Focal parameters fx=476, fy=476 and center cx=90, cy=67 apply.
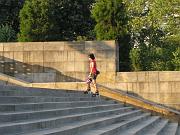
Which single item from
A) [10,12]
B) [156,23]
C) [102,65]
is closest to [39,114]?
[102,65]

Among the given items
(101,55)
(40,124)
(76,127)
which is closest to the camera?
(40,124)

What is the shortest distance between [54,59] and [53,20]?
18.4 ft

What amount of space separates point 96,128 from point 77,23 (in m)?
21.2

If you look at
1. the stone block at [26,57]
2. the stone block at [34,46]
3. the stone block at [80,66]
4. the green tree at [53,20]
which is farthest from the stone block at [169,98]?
the green tree at [53,20]

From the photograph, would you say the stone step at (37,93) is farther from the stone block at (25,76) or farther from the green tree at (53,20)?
the green tree at (53,20)

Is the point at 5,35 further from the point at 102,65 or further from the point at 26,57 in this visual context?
the point at 102,65

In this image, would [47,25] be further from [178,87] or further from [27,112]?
[27,112]

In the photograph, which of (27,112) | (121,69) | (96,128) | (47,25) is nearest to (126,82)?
(121,69)

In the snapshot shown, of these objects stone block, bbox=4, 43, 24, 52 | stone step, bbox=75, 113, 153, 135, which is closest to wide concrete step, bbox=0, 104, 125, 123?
stone step, bbox=75, 113, 153, 135

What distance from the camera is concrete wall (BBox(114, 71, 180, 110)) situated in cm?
1700

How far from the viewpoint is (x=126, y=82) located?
17.1 meters

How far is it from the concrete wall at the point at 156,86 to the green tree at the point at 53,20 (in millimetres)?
5940

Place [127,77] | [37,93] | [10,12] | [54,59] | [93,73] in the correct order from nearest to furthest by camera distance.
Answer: [37,93] < [93,73] < [127,77] < [54,59] < [10,12]

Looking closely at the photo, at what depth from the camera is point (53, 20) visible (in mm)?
23156
